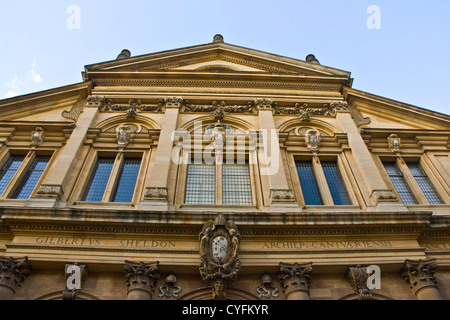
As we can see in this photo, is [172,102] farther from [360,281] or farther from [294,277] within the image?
[360,281]

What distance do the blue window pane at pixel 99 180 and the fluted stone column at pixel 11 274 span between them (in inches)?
150

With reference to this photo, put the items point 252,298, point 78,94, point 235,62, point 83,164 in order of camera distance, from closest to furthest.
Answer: point 252,298 < point 83,164 < point 78,94 < point 235,62

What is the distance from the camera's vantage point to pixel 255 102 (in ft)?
63.8

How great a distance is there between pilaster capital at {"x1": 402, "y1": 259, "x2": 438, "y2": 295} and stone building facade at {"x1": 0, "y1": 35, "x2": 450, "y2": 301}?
0.05 m

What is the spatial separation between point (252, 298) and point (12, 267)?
780cm

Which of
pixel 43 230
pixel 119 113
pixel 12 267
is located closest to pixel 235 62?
pixel 119 113

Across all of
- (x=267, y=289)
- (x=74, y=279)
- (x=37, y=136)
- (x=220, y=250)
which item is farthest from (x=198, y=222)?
(x=37, y=136)

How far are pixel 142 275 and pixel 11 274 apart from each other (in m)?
4.15

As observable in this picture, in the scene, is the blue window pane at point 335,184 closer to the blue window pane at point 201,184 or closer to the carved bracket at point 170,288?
the blue window pane at point 201,184

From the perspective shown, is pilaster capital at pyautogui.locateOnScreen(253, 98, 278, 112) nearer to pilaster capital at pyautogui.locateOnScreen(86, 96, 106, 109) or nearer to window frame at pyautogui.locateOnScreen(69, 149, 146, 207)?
window frame at pyautogui.locateOnScreen(69, 149, 146, 207)

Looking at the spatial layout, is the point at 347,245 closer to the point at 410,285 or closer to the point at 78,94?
the point at 410,285

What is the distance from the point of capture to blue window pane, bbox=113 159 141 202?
14.8 metres

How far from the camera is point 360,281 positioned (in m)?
11.4

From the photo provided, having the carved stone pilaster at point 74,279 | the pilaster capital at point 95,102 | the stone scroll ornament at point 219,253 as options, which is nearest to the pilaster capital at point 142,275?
the carved stone pilaster at point 74,279
